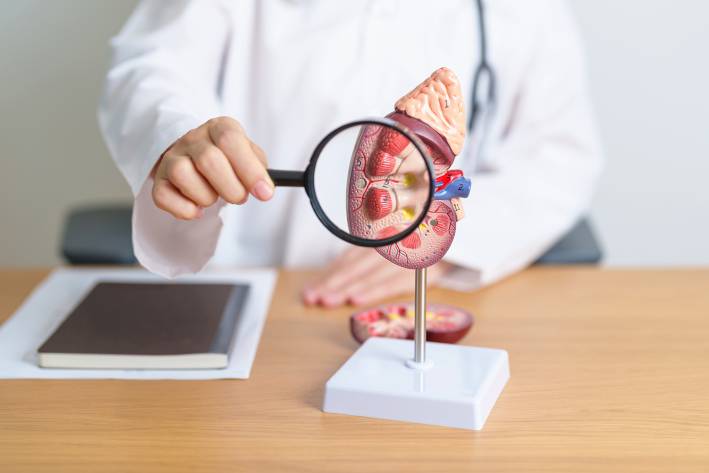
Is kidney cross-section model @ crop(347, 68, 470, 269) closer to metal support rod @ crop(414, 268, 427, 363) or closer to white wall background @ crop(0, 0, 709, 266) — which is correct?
metal support rod @ crop(414, 268, 427, 363)

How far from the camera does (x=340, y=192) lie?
0.80 meters

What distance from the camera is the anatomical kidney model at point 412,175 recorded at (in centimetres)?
76

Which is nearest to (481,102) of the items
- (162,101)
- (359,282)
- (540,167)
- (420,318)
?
(540,167)

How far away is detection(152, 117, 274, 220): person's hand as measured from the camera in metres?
0.80

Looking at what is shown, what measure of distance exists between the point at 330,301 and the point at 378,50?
43 cm

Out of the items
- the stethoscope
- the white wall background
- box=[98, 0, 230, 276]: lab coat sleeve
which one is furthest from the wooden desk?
the white wall background

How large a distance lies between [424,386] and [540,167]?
2.37 feet

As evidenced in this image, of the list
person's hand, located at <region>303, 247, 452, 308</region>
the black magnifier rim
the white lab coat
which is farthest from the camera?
the white lab coat

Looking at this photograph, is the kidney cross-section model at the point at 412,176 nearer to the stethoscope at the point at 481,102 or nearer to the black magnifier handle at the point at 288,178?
the black magnifier handle at the point at 288,178

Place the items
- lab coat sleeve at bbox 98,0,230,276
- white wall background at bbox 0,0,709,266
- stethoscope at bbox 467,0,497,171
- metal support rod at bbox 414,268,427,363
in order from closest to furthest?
1. metal support rod at bbox 414,268,427,363
2. lab coat sleeve at bbox 98,0,230,276
3. stethoscope at bbox 467,0,497,171
4. white wall background at bbox 0,0,709,266

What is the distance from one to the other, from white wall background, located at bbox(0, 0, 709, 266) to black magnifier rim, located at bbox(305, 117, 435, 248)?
47.2 inches

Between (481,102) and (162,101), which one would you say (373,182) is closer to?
(162,101)

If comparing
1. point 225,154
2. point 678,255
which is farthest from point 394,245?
point 678,255

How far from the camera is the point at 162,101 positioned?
3.64 ft
